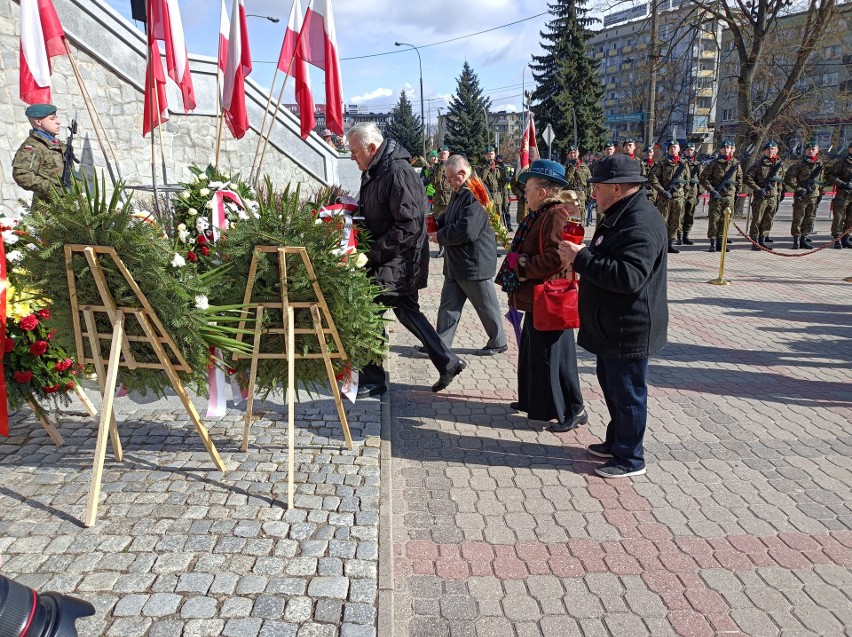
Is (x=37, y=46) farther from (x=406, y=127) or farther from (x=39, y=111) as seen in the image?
(x=406, y=127)

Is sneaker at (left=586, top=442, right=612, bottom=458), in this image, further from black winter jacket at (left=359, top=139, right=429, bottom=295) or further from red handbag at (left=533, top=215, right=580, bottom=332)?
black winter jacket at (left=359, top=139, right=429, bottom=295)

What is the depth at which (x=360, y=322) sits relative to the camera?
12.9 feet

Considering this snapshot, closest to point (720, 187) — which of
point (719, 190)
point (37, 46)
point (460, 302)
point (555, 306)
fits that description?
point (719, 190)

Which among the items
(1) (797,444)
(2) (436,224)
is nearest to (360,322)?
(2) (436,224)

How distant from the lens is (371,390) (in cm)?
537

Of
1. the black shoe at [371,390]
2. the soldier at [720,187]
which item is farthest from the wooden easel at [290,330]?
the soldier at [720,187]

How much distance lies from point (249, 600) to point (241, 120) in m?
5.23

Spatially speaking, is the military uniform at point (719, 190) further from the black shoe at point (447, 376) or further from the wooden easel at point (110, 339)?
the wooden easel at point (110, 339)

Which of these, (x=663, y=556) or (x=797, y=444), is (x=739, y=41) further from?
(x=663, y=556)

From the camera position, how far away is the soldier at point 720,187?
1397 cm

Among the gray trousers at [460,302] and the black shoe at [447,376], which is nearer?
the black shoe at [447,376]

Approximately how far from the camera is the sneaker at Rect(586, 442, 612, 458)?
14.2 ft

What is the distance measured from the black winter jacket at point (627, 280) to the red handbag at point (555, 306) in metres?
0.35

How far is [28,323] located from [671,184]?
13033 mm
